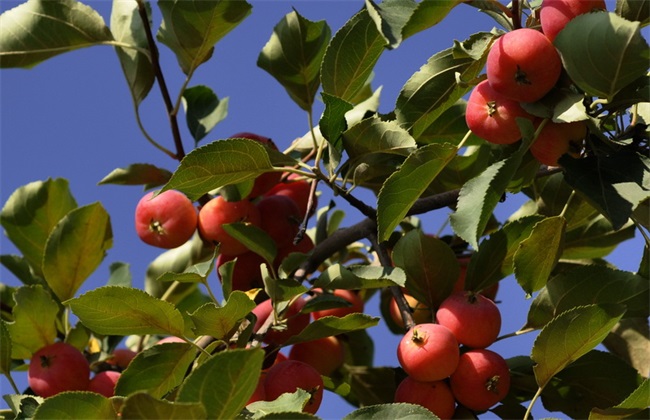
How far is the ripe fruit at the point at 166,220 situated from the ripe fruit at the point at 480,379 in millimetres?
723

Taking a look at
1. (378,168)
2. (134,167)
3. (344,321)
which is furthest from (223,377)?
(134,167)

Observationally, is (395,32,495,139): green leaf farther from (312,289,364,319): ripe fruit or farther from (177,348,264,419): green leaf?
(177,348,264,419): green leaf

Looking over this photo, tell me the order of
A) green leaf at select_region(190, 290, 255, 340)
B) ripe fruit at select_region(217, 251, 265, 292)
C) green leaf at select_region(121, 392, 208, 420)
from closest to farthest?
green leaf at select_region(121, 392, 208, 420), green leaf at select_region(190, 290, 255, 340), ripe fruit at select_region(217, 251, 265, 292)

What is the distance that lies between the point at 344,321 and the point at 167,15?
2.81 ft

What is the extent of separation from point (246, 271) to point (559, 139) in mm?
872

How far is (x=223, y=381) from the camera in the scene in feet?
3.38

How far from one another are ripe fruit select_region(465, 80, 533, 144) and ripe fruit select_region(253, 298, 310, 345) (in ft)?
1.92

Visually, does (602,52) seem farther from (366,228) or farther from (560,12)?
(366,228)

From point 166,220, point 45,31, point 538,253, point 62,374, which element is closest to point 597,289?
point 538,253

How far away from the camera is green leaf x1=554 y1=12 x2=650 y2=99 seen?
1.28 metres

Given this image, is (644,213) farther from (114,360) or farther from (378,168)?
(114,360)

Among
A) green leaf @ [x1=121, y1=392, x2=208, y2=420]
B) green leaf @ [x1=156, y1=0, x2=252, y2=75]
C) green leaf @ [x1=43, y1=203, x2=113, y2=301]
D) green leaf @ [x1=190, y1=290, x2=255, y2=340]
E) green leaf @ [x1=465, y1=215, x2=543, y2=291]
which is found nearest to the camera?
green leaf @ [x1=121, y1=392, x2=208, y2=420]

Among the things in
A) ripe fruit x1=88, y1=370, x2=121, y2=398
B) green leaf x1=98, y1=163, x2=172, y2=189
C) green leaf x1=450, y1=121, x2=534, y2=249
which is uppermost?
green leaf x1=98, y1=163, x2=172, y2=189

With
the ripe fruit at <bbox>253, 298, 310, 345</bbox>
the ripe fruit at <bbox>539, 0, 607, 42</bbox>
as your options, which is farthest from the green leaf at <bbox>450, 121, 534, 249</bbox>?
the ripe fruit at <bbox>253, 298, 310, 345</bbox>
